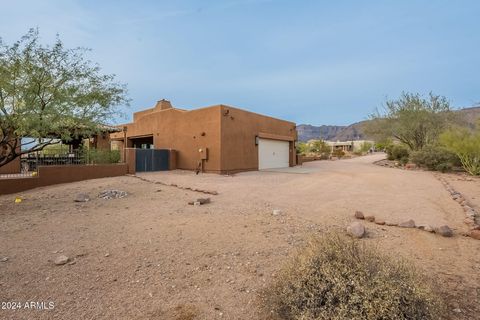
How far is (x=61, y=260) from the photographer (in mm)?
3975

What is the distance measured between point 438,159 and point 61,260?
2069cm

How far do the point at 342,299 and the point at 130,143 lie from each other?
25389 millimetres

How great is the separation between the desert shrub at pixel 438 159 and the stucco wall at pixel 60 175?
1906 cm

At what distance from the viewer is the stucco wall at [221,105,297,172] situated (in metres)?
16.2

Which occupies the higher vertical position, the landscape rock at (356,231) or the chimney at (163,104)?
the chimney at (163,104)

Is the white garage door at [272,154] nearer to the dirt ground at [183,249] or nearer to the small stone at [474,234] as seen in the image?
the dirt ground at [183,249]

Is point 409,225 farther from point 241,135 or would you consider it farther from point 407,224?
point 241,135

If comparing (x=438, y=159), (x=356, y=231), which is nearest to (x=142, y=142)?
(x=438, y=159)

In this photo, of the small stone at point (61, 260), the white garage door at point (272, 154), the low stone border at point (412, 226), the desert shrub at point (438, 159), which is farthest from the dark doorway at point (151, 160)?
the desert shrub at point (438, 159)

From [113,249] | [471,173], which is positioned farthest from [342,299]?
[471,173]

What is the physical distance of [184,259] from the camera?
4.09 m

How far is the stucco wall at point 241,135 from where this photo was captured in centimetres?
1623

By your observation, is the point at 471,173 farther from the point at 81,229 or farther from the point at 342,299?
the point at 81,229

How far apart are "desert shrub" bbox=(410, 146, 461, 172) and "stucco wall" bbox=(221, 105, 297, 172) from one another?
1004cm
